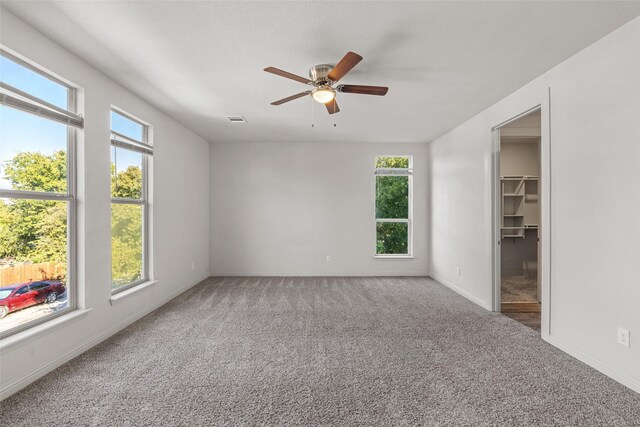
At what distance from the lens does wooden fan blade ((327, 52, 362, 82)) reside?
2121 millimetres

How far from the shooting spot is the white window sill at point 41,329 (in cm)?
208

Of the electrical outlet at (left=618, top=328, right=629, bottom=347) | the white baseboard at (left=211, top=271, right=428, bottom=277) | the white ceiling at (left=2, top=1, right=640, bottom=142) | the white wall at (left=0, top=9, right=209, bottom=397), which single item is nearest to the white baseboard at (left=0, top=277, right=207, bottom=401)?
the white wall at (left=0, top=9, right=209, bottom=397)

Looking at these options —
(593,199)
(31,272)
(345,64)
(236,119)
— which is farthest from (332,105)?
(31,272)

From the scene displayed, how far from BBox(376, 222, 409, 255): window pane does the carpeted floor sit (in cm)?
241

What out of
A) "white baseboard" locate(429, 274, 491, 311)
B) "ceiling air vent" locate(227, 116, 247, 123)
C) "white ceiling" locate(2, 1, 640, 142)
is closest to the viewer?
"white ceiling" locate(2, 1, 640, 142)

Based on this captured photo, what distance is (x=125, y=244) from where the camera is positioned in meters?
3.49

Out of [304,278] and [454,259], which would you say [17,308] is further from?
[454,259]

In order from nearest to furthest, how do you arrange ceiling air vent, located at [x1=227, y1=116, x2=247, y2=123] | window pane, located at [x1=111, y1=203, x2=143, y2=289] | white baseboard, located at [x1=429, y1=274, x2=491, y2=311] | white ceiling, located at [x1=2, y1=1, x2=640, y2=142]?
white ceiling, located at [x1=2, y1=1, x2=640, y2=142], window pane, located at [x1=111, y1=203, x2=143, y2=289], white baseboard, located at [x1=429, y1=274, x2=491, y2=311], ceiling air vent, located at [x1=227, y1=116, x2=247, y2=123]

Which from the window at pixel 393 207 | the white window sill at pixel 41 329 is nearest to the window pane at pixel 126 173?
the white window sill at pixel 41 329

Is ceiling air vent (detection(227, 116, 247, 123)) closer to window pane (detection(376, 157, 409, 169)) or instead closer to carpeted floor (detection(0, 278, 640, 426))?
carpeted floor (detection(0, 278, 640, 426))

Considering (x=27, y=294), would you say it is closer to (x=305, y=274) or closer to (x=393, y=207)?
(x=305, y=274)

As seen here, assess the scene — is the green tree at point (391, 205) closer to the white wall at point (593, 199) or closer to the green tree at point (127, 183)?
the white wall at point (593, 199)

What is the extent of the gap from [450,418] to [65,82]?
380 cm

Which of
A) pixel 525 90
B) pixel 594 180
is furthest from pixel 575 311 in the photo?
pixel 525 90
